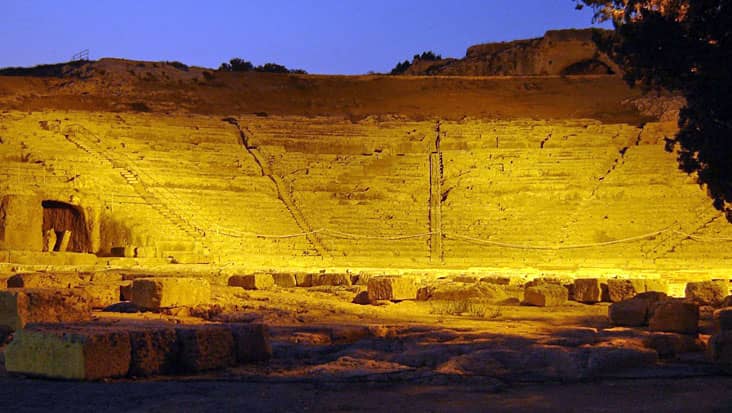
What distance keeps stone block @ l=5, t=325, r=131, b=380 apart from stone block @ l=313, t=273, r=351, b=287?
26.9 ft

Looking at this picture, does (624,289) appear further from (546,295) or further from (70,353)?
(70,353)

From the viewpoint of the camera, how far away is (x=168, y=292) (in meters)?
9.21

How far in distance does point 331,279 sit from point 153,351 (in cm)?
824

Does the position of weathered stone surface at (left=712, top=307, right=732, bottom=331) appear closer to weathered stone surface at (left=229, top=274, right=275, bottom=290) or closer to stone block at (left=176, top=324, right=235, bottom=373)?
stone block at (left=176, top=324, right=235, bottom=373)

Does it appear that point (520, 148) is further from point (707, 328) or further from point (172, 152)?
point (707, 328)

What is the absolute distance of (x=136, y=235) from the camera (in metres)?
18.8

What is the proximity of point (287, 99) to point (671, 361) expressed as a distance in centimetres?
2630

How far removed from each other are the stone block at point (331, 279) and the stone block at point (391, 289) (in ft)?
6.58

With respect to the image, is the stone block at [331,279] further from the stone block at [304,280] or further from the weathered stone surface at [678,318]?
the weathered stone surface at [678,318]

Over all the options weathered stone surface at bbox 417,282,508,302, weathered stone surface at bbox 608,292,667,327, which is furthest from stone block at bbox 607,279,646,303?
weathered stone surface at bbox 608,292,667,327

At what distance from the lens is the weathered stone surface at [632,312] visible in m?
9.72

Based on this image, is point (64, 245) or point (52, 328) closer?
point (52, 328)

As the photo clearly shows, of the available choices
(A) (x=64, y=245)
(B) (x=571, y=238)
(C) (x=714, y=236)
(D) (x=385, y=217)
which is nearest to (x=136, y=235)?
(A) (x=64, y=245)

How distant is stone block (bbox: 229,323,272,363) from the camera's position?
6500 millimetres
